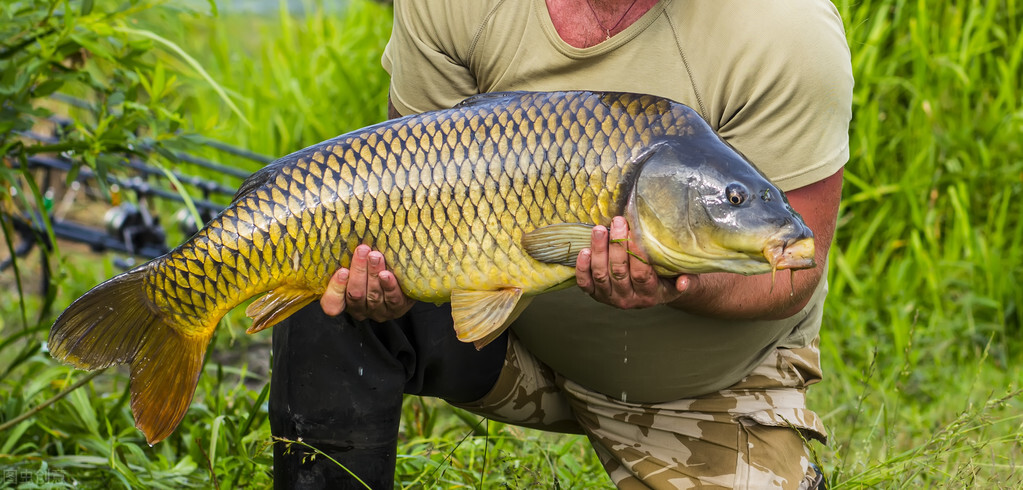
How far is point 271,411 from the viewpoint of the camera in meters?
2.05

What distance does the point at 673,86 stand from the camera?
1999mm

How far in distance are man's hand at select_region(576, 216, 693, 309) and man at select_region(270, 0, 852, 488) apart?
17 mm

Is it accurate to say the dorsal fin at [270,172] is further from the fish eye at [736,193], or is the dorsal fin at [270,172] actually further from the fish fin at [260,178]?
the fish eye at [736,193]

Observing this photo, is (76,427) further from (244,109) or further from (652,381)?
(244,109)

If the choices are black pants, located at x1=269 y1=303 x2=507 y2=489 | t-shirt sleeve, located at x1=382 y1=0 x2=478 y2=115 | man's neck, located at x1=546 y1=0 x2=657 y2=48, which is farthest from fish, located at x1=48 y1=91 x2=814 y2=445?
t-shirt sleeve, located at x1=382 y1=0 x2=478 y2=115

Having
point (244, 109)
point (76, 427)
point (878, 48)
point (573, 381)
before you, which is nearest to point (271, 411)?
point (573, 381)

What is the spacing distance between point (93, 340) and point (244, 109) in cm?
361

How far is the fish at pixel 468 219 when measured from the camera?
1.61 m

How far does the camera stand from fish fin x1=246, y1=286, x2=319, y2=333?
1766mm

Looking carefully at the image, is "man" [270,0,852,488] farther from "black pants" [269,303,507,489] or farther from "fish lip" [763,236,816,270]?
"fish lip" [763,236,816,270]

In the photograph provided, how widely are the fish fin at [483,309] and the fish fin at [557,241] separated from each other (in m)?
0.08

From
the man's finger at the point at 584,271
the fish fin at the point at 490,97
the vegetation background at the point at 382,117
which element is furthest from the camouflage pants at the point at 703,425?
the fish fin at the point at 490,97

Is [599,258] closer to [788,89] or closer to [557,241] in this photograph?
[557,241]

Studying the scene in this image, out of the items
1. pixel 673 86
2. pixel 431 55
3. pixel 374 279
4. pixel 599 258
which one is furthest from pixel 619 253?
pixel 431 55
